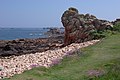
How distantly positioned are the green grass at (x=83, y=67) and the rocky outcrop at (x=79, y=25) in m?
15.3

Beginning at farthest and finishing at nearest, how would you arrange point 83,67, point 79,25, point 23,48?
point 23,48, point 79,25, point 83,67

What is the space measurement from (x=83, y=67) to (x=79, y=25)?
71.8ft

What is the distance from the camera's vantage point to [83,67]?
18.0 meters

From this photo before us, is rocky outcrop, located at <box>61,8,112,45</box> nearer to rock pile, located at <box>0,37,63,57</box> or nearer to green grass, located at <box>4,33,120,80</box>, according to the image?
rock pile, located at <box>0,37,63,57</box>

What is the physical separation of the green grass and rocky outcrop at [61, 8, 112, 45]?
15.3 metres

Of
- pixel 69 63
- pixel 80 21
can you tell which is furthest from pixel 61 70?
pixel 80 21

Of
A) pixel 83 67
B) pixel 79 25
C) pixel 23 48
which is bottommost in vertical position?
pixel 23 48

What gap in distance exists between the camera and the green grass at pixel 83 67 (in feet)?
52.3

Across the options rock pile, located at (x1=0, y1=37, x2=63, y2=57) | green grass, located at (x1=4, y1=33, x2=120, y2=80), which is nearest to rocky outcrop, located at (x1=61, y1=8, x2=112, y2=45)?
rock pile, located at (x1=0, y1=37, x2=63, y2=57)

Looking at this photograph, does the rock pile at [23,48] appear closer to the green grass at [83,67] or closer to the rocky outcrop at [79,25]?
the rocky outcrop at [79,25]

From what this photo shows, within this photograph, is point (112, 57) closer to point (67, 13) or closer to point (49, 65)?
point (49, 65)

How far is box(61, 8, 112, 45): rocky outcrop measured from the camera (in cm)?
3848

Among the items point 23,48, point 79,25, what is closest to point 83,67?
point 79,25

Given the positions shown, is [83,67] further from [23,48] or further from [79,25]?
[23,48]
